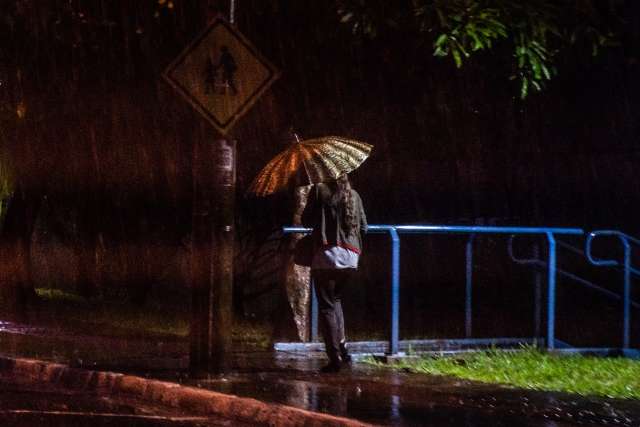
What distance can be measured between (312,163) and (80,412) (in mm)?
3095

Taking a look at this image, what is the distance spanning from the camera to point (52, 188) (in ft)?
67.5

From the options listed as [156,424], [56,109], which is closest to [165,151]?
[56,109]

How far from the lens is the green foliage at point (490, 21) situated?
10.3 metres

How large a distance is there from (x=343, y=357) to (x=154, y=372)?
1.82m

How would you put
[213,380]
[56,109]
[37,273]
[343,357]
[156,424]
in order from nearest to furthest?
1. [156,424]
2. [213,380]
3. [343,357]
4. [56,109]
5. [37,273]

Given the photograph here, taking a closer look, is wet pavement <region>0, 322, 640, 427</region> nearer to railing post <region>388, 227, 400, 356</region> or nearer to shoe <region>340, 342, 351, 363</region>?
shoe <region>340, 342, 351, 363</region>

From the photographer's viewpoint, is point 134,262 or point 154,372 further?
point 134,262

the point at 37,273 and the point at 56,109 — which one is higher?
the point at 56,109

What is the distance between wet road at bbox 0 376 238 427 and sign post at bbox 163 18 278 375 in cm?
90

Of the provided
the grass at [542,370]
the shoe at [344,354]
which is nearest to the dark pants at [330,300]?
the shoe at [344,354]

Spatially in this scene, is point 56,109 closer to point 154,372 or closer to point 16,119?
point 16,119

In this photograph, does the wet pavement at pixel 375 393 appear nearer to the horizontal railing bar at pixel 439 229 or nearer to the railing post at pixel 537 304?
the horizontal railing bar at pixel 439 229

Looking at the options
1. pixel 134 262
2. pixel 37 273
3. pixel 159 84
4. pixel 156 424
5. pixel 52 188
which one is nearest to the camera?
pixel 156 424

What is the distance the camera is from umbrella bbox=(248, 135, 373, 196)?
402 inches
